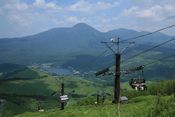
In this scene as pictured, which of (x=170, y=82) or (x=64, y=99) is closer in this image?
(x=64, y=99)

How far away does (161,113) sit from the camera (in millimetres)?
39188

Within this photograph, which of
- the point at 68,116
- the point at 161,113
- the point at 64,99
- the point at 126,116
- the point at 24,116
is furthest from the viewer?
the point at 24,116

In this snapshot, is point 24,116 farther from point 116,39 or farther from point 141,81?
point 141,81

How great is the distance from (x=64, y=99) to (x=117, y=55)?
69.8ft

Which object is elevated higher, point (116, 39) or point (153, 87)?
point (116, 39)

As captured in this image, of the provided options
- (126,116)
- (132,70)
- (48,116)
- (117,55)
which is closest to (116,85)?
(117,55)

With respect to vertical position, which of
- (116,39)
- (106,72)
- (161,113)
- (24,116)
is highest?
(116,39)

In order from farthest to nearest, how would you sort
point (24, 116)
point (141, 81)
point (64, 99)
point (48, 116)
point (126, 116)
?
point (24, 116), point (64, 99), point (48, 116), point (141, 81), point (126, 116)

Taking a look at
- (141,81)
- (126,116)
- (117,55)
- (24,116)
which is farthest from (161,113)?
(24,116)

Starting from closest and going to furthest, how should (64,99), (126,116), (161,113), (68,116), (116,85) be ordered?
(161,113), (126,116), (68,116), (116,85), (64,99)

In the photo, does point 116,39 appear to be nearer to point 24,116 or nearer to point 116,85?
point 116,85

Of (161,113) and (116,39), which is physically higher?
(116,39)

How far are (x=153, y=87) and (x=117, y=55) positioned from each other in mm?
110070

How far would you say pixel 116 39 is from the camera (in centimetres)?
8225
